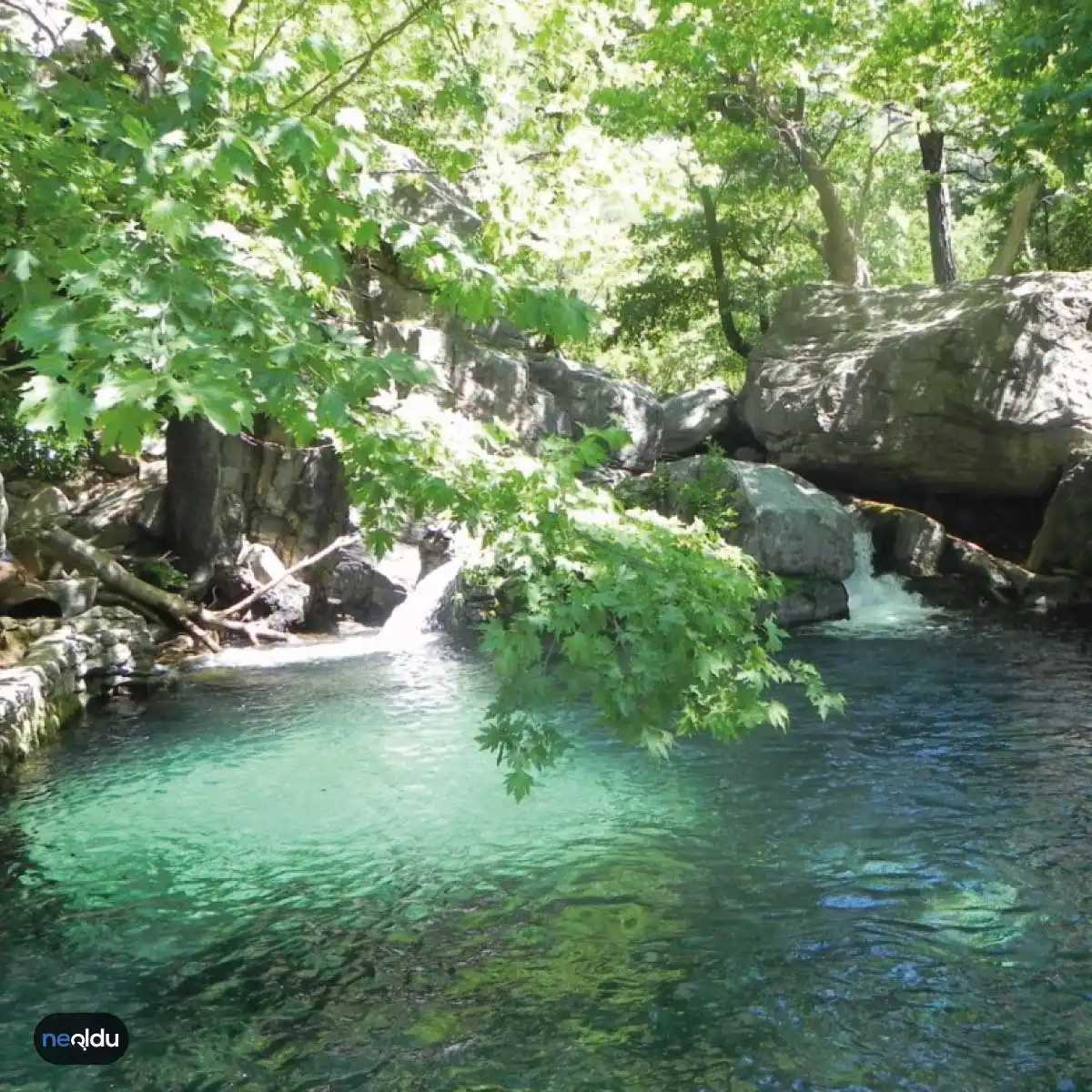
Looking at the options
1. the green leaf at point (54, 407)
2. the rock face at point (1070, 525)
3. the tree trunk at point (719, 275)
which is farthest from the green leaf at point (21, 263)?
the tree trunk at point (719, 275)

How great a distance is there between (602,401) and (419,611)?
6.87 m

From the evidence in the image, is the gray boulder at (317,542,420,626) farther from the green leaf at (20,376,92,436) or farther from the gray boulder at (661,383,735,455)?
the green leaf at (20,376,92,436)

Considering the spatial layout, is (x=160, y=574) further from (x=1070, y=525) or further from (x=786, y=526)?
(x=1070, y=525)

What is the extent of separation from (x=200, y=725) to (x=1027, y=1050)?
825 cm

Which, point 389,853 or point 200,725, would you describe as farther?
point 200,725

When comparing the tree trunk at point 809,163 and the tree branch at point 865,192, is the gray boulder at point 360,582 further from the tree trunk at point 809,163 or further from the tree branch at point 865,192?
the tree branch at point 865,192

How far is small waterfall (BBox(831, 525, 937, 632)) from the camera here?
15500 millimetres

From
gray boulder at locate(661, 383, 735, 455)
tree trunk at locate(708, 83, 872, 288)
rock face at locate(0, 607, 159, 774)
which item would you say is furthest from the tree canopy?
gray boulder at locate(661, 383, 735, 455)

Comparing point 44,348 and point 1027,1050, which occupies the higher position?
point 44,348

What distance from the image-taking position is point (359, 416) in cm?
446

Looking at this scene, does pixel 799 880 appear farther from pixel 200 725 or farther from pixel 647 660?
pixel 200 725

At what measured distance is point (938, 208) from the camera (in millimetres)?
21406

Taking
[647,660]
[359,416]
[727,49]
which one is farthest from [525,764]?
[727,49]

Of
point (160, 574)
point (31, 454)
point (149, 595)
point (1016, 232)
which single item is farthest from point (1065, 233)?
point (31, 454)
